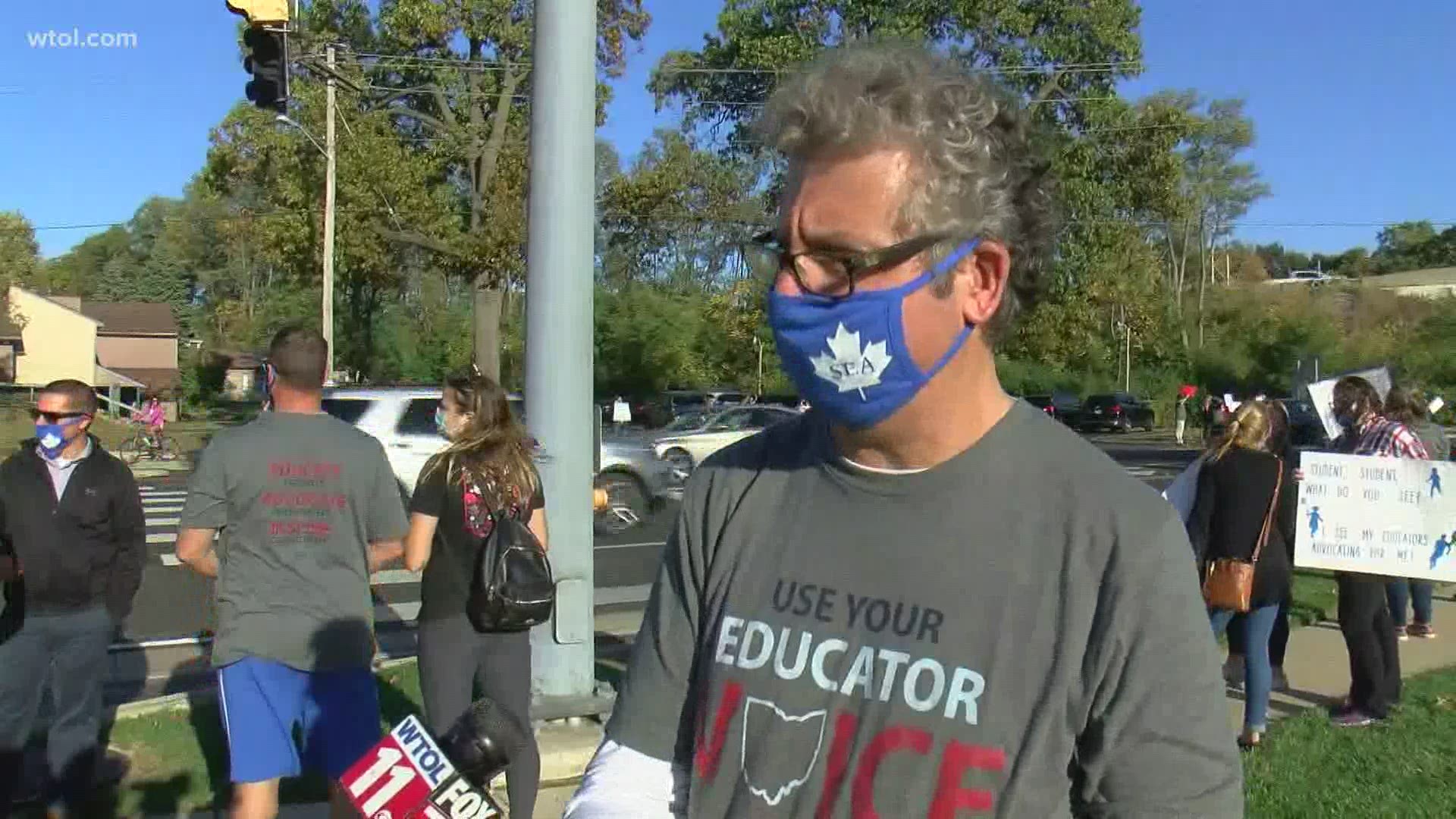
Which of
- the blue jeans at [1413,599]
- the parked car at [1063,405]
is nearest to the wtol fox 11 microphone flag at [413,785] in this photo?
the blue jeans at [1413,599]

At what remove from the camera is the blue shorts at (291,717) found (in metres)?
4.22

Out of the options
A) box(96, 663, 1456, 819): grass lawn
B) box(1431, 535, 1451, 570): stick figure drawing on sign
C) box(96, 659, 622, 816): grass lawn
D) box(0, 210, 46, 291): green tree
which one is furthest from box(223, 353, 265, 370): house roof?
box(1431, 535, 1451, 570): stick figure drawing on sign

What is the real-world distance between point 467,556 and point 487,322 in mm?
21084

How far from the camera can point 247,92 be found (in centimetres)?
1127

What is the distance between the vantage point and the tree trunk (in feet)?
81.1

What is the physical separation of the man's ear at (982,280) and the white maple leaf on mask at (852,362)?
0.44ft

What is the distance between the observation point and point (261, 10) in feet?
33.7

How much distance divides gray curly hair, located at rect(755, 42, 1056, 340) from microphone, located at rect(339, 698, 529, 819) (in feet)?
2.85

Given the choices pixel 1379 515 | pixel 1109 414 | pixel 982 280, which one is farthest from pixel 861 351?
pixel 1109 414

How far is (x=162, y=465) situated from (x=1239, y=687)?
2607 cm

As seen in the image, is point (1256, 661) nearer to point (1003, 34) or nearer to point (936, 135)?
point (936, 135)

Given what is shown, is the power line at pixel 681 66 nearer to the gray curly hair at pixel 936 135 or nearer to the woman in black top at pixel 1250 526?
the woman in black top at pixel 1250 526

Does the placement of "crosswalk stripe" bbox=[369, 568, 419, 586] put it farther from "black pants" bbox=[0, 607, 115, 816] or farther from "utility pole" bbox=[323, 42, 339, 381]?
"utility pole" bbox=[323, 42, 339, 381]

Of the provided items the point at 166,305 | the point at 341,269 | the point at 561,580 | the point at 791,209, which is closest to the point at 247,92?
the point at 561,580
